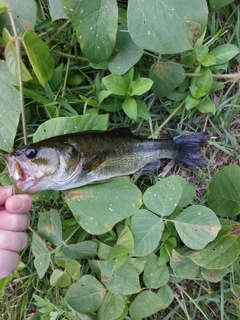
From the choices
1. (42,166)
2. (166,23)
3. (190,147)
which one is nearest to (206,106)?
(190,147)

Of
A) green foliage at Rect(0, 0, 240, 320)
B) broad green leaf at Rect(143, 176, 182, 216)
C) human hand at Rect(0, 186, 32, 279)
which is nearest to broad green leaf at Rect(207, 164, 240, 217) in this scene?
green foliage at Rect(0, 0, 240, 320)

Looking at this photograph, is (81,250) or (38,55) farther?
(81,250)

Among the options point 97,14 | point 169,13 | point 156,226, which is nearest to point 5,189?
point 156,226

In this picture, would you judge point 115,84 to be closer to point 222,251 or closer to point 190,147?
point 190,147

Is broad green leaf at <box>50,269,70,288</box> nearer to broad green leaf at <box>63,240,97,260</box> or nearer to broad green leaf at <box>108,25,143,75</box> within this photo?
broad green leaf at <box>63,240,97,260</box>

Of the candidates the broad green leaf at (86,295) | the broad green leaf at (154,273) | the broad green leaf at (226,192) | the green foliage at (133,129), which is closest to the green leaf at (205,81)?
the green foliage at (133,129)

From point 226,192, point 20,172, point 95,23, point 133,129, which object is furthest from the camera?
point 133,129

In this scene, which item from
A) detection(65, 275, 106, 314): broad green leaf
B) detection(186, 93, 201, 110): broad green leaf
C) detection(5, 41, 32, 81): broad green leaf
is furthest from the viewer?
detection(186, 93, 201, 110): broad green leaf
